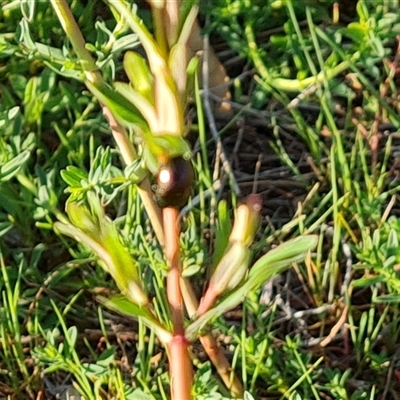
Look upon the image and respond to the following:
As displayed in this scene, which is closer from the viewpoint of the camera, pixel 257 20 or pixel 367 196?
pixel 367 196

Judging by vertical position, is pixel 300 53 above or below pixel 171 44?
below

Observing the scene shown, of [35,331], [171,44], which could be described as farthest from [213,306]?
[35,331]

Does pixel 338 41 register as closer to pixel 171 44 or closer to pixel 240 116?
pixel 240 116

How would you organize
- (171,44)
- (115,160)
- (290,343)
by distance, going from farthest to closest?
(115,160) < (290,343) < (171,44)

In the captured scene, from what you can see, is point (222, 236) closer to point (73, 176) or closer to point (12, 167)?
point (73, 176)

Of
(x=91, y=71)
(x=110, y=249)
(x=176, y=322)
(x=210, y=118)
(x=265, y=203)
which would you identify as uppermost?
(x=91, y=71)

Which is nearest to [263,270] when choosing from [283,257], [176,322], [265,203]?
[283,257]

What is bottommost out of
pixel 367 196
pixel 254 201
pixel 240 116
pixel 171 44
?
pixel 367 196
